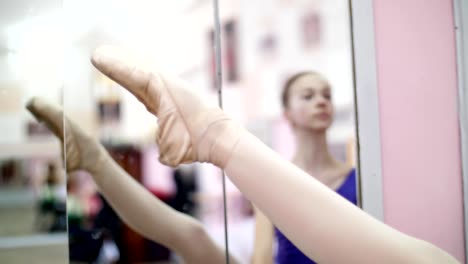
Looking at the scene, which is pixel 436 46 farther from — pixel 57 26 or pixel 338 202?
pixel 57 26

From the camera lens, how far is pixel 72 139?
1501 millimetres

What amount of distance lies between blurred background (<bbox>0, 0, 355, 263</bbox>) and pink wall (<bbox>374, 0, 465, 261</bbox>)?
0.17 m

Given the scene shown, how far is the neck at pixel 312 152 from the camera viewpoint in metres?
1.68

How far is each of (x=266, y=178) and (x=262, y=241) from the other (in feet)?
1.37

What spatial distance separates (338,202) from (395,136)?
572mm

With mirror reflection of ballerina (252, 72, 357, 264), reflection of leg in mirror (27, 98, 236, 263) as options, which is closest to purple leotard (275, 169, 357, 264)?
mirror reflection of ballerina (252, 72, 357, 264)

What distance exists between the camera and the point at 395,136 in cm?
176

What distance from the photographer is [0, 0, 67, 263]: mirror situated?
1438 mm

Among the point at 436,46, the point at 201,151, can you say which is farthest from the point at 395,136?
the point at 201,151

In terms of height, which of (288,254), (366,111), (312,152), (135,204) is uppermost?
(366,111)

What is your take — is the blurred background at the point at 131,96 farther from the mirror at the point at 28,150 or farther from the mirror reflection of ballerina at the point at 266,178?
the mirror reflection of ballerina at the point at 266,178

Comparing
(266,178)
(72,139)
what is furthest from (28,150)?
(266,178)

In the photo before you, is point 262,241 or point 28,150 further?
point 262,241

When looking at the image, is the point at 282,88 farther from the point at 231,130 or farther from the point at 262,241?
the point at 262,241
